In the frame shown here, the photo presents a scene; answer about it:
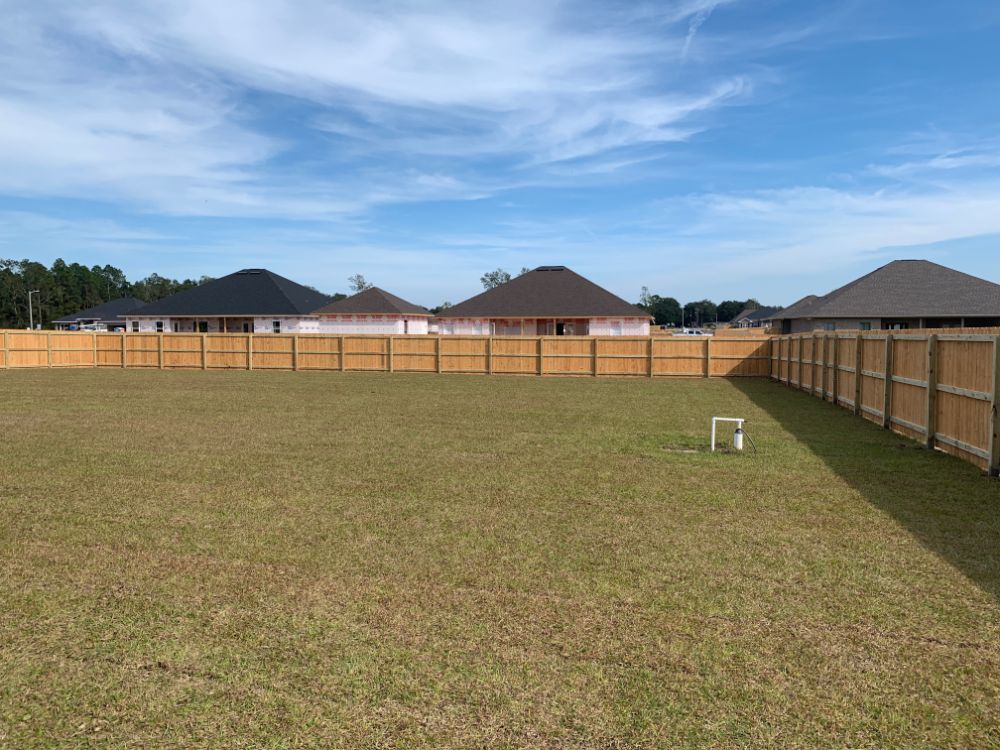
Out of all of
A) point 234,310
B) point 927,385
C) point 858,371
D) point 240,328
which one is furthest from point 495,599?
point 240,328

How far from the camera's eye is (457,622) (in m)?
4.39

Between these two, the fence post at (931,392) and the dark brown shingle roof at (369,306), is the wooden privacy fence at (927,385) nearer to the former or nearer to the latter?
the fence post at (931,392)

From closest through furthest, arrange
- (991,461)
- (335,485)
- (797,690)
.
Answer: (797,690) < (335,485) < (991,461)

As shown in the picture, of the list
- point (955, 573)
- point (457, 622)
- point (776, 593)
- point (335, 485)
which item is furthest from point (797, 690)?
point (335, 485)

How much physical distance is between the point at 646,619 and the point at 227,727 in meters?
2.44

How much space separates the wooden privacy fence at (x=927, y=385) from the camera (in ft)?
30.8

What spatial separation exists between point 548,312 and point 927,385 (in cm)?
3548

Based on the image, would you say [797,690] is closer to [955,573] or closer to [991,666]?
[991,666]

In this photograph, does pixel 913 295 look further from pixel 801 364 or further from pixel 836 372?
pixel 836 372

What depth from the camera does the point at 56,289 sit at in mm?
120062

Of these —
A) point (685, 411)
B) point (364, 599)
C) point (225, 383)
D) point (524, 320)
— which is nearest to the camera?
point (364, 599)

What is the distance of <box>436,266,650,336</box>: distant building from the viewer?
46.2 m

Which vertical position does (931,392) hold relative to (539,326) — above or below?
below

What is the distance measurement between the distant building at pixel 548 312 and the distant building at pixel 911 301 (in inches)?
429
